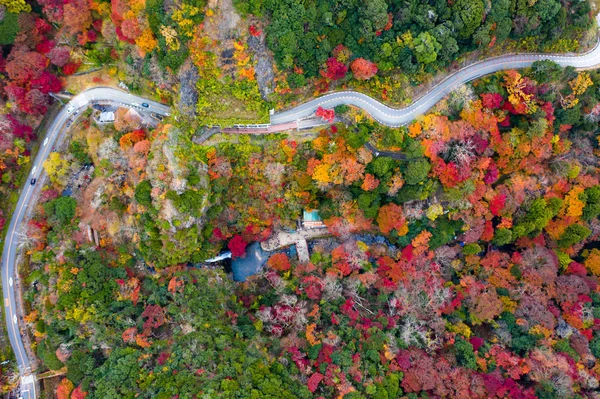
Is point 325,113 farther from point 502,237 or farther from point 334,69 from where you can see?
point 502,237

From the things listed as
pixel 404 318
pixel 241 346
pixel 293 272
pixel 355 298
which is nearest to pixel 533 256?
pixel 404 318

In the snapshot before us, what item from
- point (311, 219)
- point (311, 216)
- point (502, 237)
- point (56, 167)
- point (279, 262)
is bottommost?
point (502, 237)

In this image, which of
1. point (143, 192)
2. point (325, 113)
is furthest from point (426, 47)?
point (143, 192)

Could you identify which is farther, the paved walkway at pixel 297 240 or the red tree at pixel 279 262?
the paved walkway at pixel 297 240

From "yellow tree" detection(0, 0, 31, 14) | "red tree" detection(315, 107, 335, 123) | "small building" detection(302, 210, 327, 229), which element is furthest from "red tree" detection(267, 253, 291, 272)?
"yellow tree" detection(0, 0, 31, 14)

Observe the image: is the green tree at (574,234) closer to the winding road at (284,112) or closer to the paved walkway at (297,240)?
the winding road at (284,112)

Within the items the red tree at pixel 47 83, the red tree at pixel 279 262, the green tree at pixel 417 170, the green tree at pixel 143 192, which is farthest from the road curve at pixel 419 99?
the red tree at pixel 47 83
